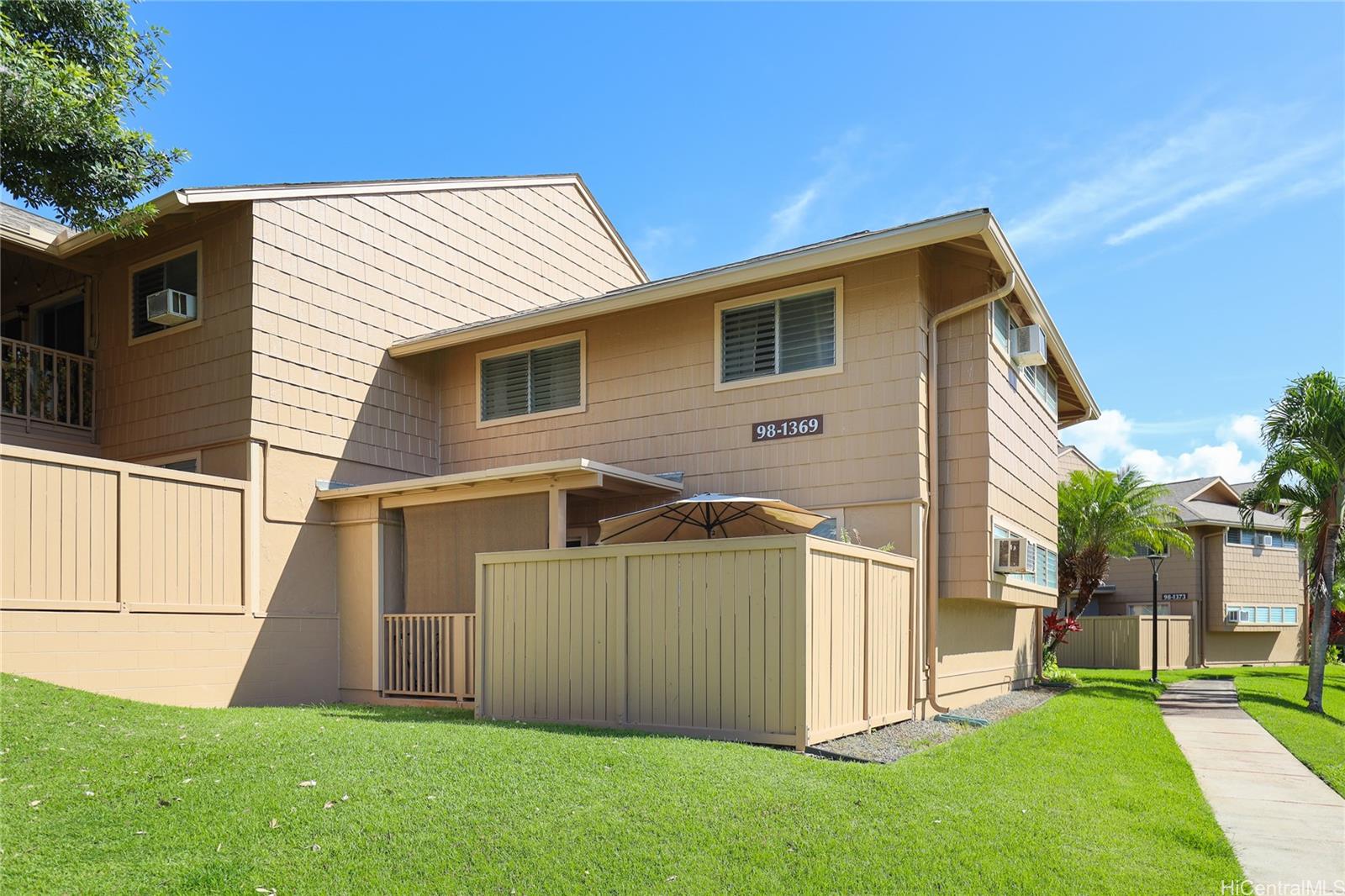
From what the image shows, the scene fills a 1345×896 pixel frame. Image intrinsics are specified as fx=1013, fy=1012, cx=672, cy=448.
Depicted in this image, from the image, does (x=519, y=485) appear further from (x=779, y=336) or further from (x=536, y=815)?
(x=536, y=815)

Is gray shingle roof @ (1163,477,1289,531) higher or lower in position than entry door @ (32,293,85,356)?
lower

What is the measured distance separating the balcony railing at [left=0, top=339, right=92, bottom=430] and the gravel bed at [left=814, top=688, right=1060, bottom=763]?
11358mm

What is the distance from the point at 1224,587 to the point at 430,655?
1025 inches

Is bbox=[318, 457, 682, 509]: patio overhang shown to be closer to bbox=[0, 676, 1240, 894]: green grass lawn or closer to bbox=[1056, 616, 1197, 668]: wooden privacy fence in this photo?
bbox=[0, 676, 1240, 894]: green grass lawn

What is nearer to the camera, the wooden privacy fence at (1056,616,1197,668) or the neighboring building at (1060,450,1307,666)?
the wooden privacy fence at (1056,616,1197,668)

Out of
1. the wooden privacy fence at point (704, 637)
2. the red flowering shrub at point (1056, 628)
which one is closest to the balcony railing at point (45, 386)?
the wooden privacy fence at point (704, 637)

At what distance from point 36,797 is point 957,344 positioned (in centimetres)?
951

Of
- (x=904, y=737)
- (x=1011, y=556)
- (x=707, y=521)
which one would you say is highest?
(x=707, y=521)

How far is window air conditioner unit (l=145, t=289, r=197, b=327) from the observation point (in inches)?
512

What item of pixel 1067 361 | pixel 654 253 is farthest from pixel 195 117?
pixel 1067 361

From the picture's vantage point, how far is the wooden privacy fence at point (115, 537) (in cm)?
956

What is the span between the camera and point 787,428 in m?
11.7

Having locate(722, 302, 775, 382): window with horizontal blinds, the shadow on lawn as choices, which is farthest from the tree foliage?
locate(722, 302, 775, 382): window with horizontal blinds

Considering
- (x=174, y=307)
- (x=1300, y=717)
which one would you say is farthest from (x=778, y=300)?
(x=1300, y=717)
